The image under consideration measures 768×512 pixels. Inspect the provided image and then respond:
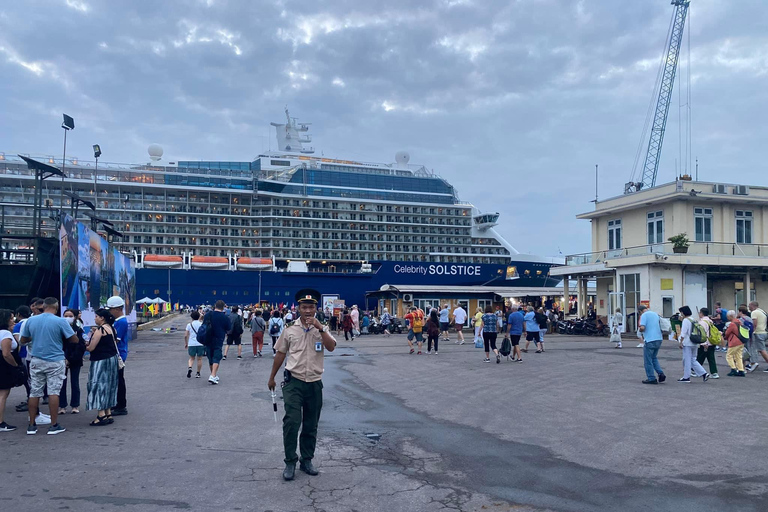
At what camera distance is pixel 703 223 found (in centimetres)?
2755

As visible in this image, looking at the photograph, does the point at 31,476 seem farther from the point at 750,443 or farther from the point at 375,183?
the point at 375,183

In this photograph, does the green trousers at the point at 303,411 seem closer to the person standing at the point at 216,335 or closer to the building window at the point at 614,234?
the person standing at the point at 216,335

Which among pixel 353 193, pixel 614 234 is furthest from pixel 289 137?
pixel 614 234

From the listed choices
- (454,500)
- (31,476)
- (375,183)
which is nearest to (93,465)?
(31,476)

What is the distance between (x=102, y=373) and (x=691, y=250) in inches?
1001

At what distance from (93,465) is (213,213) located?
69692mm

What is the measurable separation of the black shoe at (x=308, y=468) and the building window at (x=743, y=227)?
28.3 meters

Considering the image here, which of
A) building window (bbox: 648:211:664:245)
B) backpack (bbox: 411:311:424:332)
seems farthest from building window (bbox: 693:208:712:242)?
backpack (bbox: 411:311:424:332)

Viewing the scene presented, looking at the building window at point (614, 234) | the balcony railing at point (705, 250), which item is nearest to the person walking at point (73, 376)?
the balcony railing at point (705, 250)

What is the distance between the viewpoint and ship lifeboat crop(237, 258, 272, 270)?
2350 inches

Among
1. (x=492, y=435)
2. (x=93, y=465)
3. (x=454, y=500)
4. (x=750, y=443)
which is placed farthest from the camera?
(x=492, y=435)

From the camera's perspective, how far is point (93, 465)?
5539 millimetres

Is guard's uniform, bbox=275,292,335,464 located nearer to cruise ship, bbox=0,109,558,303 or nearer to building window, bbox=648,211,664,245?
building window, bbox=648,211,664,245

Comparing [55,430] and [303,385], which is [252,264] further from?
[303,385]
